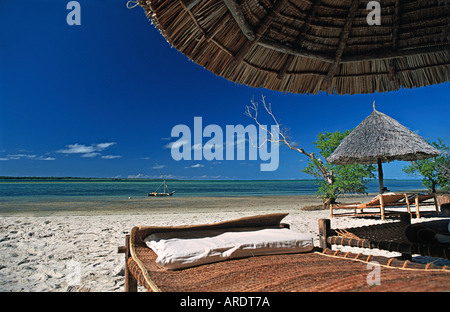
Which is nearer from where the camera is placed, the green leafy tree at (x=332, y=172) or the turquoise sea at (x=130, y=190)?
the green leafy tree at (x=332, y=172)

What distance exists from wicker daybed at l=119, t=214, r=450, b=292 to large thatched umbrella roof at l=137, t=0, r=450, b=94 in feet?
4.44

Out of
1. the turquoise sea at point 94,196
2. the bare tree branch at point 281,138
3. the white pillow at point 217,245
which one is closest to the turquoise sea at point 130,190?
the turquoise sea at point 94,196

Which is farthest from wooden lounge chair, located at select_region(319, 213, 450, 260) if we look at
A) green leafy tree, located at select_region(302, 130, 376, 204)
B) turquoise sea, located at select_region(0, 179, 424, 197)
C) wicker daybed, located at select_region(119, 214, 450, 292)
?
turquoise sea, located at select_region(0, 179, 424, 197)

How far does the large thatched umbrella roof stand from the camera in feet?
5.74

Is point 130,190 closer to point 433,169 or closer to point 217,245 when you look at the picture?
point 433,169

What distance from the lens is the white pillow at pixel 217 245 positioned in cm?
148

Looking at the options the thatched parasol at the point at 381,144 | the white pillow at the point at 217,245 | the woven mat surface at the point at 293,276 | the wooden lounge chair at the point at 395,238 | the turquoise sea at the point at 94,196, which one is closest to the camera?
the woven mat surface at the point at 293,276

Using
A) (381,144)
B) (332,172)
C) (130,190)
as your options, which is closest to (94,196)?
(130,190)

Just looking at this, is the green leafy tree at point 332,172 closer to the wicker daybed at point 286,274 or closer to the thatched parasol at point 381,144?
the thatched parasol at point 381,144

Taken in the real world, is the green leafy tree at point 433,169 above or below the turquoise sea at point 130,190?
above

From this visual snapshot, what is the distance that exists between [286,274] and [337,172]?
9.09 m

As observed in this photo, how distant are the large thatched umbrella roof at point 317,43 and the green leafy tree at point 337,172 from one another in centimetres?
758

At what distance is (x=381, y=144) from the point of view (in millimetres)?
6105
